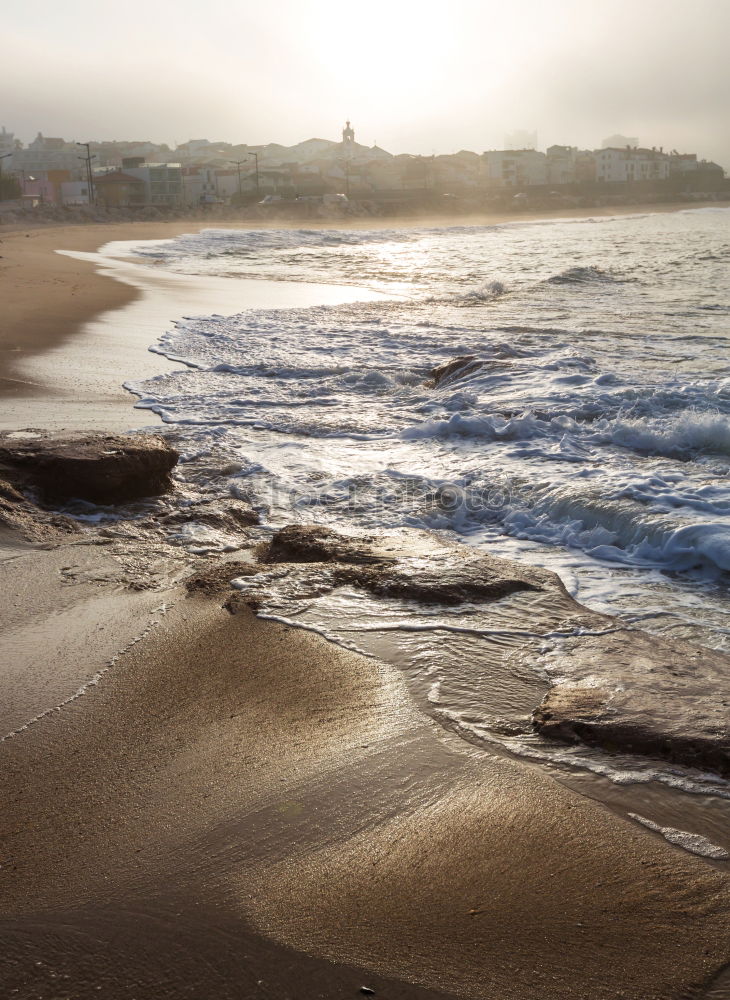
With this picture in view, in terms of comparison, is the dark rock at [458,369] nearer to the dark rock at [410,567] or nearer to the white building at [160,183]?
the dark rock at [410,567]

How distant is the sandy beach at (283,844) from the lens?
1.79 m

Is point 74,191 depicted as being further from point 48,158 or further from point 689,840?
point 689,840

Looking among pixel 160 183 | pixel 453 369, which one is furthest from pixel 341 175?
pixel 453 369

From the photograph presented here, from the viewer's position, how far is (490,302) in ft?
51.3

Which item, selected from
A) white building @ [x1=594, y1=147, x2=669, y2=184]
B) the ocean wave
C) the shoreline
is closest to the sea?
the shoreline

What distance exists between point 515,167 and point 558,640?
116137 mm

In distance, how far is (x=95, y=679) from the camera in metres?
2.95

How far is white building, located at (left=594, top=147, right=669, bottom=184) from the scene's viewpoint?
358 ft

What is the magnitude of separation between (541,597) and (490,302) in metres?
12.7

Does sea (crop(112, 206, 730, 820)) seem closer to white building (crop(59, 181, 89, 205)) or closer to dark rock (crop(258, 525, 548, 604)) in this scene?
dark rock (crop(258, 525, 548, 604))

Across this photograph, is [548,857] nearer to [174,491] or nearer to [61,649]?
[61,649]

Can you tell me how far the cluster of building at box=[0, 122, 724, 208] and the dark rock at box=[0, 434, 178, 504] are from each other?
72439 mm

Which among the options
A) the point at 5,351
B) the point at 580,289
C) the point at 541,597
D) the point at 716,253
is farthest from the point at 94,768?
the point at 716,253

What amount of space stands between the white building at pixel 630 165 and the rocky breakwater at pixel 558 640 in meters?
115
